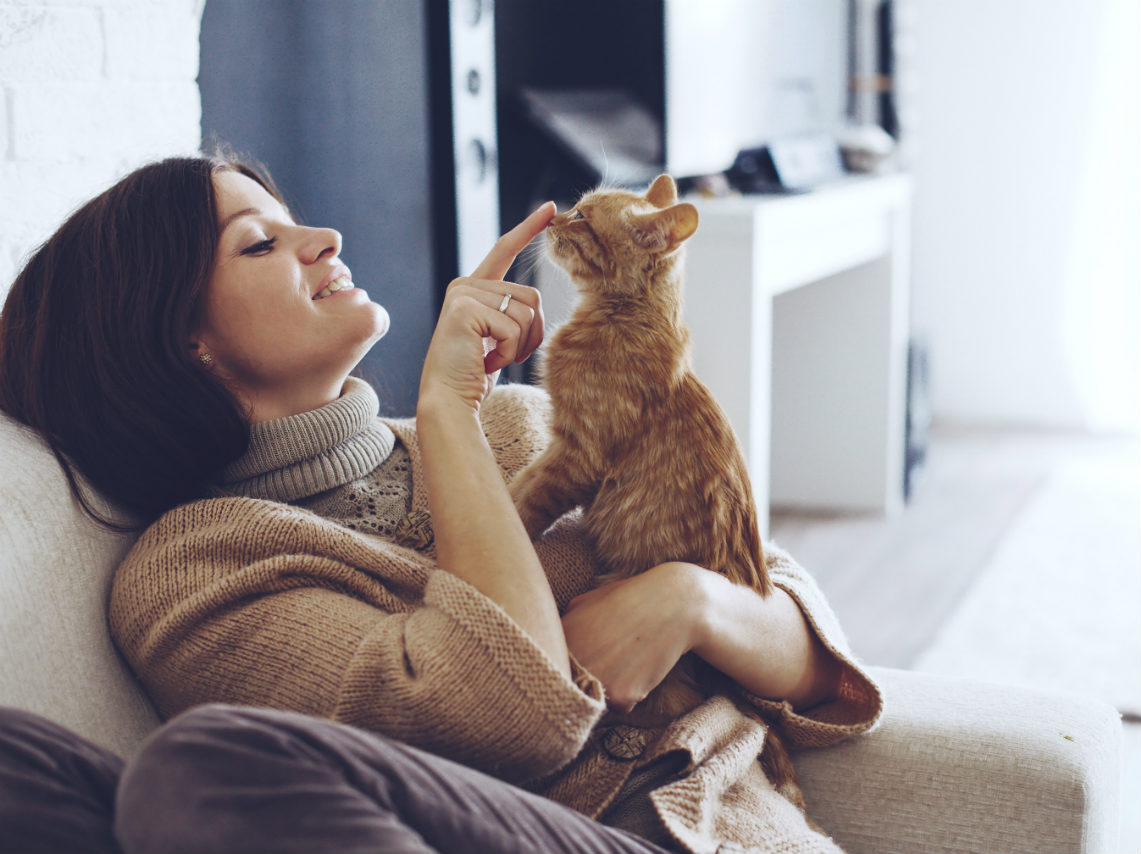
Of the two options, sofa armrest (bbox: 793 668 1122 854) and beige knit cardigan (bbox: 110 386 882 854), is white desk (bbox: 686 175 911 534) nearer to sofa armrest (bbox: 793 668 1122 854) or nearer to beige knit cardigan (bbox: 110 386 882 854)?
sofa armrest (bbox: 793 668 1122 854)

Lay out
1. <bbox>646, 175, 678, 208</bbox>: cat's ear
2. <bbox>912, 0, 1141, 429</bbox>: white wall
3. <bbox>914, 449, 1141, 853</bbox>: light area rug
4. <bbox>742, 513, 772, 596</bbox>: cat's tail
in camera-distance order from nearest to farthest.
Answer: <bbox>742, 513, 772, 596</bbox>: cat's tail
<bbox>646, 175, 678, 208</bbox>: cat's ear
<bbox>914, 449, 1141, 853</bbox>: light area rug
<bbox>912, 0, 1141, 429</bbox>: white wall

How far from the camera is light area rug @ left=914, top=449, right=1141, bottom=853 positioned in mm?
2475

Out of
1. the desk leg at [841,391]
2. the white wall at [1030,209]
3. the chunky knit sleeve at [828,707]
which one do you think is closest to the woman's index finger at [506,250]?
the chunky knit sleeve at [828,707]

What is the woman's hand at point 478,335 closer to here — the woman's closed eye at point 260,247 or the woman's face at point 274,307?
the woman's face at point 274,307

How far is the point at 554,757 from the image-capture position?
3.23 ft

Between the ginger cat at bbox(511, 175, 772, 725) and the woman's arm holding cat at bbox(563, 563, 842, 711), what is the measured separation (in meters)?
0.04

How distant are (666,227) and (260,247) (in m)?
0.45

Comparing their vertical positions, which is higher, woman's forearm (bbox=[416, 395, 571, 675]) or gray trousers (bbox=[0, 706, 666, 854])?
woman's forearm (bbox=[416, 395, 571, 675])

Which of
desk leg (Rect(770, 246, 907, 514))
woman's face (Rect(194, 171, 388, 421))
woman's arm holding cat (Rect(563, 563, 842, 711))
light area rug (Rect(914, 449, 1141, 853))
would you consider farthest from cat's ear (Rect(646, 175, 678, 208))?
desk leg (Rect(770, 246, 907, 514))

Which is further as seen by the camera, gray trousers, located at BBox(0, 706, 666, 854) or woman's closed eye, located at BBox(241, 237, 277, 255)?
woman's closed eye, located at BBox(241, 237, 277, 255)

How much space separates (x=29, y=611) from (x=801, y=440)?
3055 mm

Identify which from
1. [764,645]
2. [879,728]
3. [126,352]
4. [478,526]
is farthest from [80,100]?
[879,728]

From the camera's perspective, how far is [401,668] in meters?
0.98

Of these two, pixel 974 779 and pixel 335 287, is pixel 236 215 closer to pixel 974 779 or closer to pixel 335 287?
pixel 335 287
